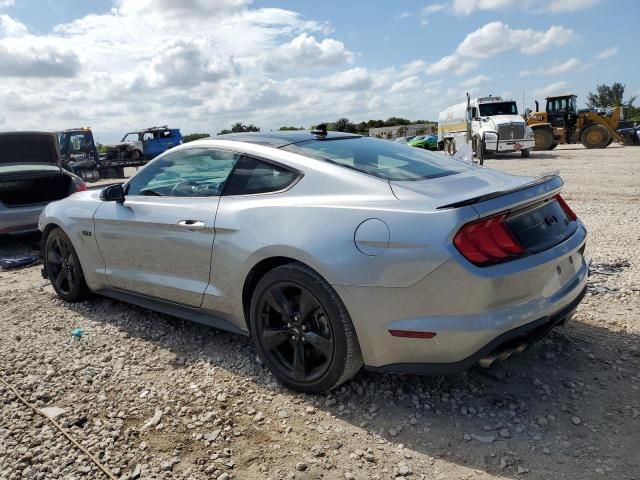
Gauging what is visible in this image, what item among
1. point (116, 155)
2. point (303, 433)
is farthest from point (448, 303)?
point (116, 155)

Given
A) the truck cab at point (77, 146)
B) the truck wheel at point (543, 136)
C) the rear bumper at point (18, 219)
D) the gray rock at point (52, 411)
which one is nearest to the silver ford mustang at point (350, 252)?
the gray rock at point (52, 411)

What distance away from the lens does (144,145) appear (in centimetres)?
2642

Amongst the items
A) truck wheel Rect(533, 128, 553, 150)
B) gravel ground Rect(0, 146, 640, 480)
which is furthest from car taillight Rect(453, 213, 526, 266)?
truck wheel Rect(533, 128, 553, 150)

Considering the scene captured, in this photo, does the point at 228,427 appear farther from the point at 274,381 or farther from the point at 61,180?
the point at 61,180

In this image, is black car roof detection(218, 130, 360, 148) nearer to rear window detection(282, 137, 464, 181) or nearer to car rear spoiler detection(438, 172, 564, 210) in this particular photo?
rear window detection(282, 137, 464, 181)

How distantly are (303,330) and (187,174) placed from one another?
1.51 meters

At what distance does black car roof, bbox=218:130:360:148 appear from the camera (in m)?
3.41

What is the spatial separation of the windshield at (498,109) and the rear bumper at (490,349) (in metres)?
22.6

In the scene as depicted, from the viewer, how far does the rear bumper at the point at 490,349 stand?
2.48 meters

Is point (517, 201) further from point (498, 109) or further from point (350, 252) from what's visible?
point (498, 109)

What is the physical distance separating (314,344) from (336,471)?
26.6 inches

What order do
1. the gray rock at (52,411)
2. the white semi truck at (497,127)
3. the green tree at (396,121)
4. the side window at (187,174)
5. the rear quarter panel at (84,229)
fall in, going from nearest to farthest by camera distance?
1. the gray rock at (52,411)
2. the side window at (187,174)
3. the rear quarter panel at (84,229)
4. the white semi truck at (497,127)
5. the green tree at (396,121)

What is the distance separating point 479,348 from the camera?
2471 millimetres

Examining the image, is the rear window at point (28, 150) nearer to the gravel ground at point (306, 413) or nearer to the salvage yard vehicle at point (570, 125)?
the gravel ground at point (306, 413)
